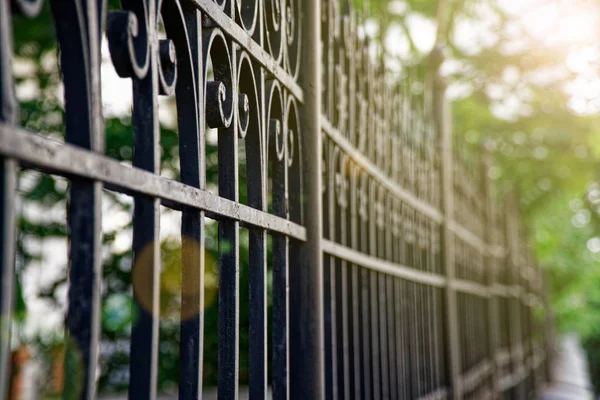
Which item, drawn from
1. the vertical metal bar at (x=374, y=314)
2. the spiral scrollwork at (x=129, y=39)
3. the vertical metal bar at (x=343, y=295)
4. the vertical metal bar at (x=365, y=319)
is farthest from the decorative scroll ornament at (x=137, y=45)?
the vertical metal bar at (x=374, y=314)

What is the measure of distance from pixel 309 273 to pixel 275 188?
27 cm

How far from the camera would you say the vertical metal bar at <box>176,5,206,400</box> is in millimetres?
1194

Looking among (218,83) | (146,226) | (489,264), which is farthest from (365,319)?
(489,264)

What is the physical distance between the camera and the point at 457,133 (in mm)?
5270

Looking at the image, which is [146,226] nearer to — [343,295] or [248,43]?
[248,43]

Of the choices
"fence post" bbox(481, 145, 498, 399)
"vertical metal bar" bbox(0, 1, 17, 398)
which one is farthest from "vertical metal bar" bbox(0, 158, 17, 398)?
"fence post" bbox(481, 145, 498, 399)

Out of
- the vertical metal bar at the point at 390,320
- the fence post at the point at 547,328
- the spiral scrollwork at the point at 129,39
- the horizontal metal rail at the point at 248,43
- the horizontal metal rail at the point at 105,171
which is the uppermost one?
the horizontal metal rail at the point at 248,43

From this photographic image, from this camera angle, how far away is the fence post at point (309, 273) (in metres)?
1.92

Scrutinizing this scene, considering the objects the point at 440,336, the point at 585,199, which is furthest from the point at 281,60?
the point at 585,199

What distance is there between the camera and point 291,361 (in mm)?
1945

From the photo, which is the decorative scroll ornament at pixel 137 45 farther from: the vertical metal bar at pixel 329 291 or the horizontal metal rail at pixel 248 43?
the vertical metal bar at pixel 329 291

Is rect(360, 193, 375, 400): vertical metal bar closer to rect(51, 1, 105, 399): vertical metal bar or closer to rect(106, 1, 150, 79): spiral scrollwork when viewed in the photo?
rect(106, 1, 150, 79): spiral scrollwork

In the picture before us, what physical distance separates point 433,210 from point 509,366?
4097 mm

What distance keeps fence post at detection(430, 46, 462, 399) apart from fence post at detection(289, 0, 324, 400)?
244 cm
